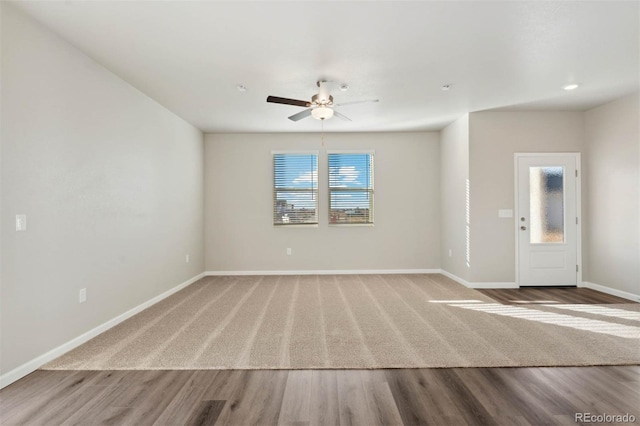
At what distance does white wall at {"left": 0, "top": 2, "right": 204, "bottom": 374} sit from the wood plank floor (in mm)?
613

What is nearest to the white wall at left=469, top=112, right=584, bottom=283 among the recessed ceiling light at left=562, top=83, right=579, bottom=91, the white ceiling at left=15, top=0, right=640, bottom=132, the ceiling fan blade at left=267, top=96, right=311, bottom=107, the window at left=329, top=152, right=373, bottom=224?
the white ceiling at left=15, top=0, right=640, bottom=132

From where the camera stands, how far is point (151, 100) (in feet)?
14.4

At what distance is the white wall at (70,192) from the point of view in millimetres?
2371

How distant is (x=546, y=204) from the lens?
5188 millimetres

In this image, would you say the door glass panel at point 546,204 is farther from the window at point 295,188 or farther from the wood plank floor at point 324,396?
the window at point 295,188

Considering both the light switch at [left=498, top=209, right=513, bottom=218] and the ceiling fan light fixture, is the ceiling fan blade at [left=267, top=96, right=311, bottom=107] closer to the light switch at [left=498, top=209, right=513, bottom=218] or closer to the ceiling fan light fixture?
the ceiling fan light fixture

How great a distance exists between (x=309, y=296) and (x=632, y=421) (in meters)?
3.43

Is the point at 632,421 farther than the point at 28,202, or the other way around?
the point at 28,202

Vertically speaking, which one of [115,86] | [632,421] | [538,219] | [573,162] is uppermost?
[115,86]

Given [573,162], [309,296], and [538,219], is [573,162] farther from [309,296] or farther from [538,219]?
[309,296]

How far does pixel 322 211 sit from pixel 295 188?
0.70 meters

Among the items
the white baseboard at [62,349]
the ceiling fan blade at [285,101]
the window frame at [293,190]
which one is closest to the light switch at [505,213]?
the window frame at [293,190]

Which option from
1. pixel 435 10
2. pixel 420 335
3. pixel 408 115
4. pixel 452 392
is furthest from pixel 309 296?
pixel 435 10

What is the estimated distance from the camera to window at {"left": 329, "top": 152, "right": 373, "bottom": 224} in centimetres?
641
